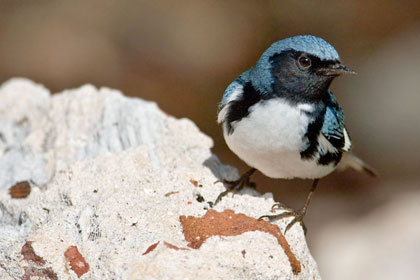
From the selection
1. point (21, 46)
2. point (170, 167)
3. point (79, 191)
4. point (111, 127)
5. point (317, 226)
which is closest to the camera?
point (79, 191)

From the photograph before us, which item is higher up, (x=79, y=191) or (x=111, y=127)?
(x=111, y=127)

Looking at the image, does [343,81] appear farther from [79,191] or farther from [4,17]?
[79,191]

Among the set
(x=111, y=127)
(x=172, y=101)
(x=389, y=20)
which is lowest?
(x=111, y=127)

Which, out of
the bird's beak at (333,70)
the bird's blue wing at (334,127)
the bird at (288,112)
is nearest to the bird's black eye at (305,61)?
the bird at (288,112)

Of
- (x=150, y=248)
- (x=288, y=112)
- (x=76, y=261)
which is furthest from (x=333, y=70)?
(x=76, y=261)

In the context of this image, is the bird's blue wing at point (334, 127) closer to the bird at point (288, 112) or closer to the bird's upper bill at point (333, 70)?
the bird at point (288, 112)

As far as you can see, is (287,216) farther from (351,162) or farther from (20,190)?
(20,190)

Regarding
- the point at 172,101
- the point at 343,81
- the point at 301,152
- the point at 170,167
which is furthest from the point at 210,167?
the point at 343,81
